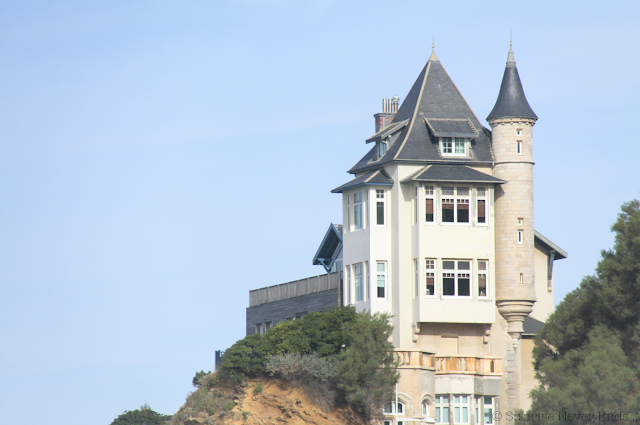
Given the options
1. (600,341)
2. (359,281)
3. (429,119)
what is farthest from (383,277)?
(600,341)

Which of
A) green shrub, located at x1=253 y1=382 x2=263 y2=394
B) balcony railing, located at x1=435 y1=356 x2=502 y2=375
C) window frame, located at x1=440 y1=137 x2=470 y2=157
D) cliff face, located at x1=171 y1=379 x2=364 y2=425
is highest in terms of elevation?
window frame, located at x1=440 y1=137 x2=470 y2=157

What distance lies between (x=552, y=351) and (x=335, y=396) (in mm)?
9703

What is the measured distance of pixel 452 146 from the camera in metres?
56.0

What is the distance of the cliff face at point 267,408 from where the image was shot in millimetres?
50281

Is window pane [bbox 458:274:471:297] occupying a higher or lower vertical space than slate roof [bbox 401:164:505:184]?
lower

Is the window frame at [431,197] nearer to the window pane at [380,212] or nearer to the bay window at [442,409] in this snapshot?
the window pane at [380,212]

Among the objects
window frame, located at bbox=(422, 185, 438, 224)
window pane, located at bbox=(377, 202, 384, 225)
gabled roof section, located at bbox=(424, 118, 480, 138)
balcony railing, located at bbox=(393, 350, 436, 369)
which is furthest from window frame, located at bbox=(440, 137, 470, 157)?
balcony railing, located at bbox=(393, 350, 436, 369)

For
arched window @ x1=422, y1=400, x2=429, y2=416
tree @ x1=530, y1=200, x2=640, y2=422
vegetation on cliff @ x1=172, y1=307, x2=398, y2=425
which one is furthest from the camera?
arched window @ x1=422, y1=400, x2=429, y2=416

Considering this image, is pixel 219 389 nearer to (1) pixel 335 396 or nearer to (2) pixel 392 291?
(1) pixel 335 396

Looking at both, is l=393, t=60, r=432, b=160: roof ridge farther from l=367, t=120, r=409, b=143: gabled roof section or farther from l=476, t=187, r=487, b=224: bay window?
l=476, t=187, r=487, b=224: bay window

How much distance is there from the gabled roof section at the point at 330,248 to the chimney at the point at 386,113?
21.0 feet

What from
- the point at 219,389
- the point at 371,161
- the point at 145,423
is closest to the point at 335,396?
the point at 219,389

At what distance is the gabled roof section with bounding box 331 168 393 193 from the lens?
55.1 metres

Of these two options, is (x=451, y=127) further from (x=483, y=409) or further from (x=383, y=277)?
(x=483, y=409)
